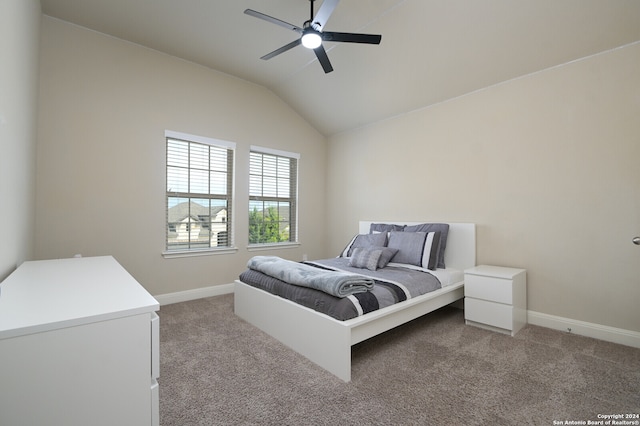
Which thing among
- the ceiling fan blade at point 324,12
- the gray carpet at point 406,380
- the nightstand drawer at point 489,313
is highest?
the ceiling fan blade at point 324,12

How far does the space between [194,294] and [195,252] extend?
52 centimetres

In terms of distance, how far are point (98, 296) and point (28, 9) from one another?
7.73 ft

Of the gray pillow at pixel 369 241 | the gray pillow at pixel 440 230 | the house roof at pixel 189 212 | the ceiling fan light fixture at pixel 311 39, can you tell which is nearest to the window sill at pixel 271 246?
the house roof at pixel 189 212

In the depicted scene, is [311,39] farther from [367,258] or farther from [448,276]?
[448,276]

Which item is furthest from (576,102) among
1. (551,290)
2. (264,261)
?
(264,261)

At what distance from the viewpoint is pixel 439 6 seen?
2590mm

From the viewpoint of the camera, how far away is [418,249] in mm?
3279

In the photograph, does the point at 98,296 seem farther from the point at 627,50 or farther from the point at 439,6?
the point at 627,50

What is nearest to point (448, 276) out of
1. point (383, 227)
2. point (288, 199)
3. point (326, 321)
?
point (383, 227)

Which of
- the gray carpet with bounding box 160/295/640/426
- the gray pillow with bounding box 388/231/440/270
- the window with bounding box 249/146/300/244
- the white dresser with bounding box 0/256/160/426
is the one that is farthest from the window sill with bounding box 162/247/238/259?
the white dresser with bounding box 0/256/160/426

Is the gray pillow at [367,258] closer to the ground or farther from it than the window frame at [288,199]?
closer to the ground

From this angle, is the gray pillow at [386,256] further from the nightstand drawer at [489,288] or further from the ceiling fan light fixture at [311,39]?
the ceiling fan light fixture at [311,39]

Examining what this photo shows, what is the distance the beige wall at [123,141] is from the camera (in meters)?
2.90

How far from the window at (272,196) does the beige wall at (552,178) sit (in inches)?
74.4
